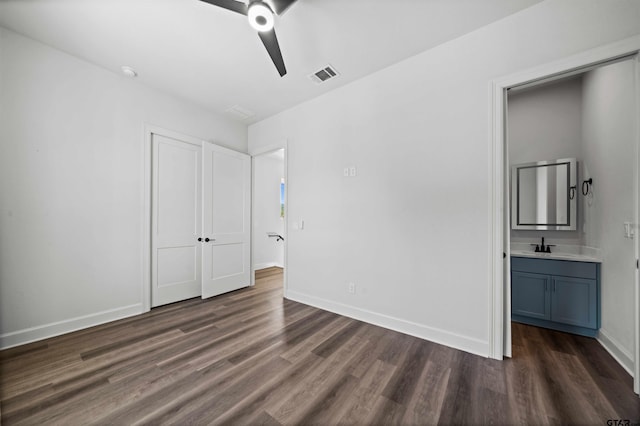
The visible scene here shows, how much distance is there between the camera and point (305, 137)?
343 cm

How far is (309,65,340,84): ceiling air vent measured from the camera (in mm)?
2717

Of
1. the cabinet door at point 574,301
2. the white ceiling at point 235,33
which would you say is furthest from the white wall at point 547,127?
the white ceiling at point 235,33

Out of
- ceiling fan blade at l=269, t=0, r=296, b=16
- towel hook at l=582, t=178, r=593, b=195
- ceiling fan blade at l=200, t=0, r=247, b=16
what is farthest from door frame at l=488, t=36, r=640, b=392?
ceiling fan blade at l=200, t=0, r=247, b=16

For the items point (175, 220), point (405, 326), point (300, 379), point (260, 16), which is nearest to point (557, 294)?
point (405, 326)

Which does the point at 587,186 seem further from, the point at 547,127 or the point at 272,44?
the point at 272,44

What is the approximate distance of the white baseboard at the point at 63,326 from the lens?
7.19 ft

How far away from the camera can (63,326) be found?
2453 millimetres

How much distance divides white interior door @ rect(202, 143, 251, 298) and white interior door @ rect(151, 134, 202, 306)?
0.61ft

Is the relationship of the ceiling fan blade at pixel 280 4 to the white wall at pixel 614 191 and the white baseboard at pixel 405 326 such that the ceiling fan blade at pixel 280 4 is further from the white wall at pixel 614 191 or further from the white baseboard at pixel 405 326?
the white baseboard at pixel 405 326

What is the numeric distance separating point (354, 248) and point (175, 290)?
264cm

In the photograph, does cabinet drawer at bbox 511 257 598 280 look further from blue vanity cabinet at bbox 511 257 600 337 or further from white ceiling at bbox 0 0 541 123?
white ceiling at bbox 0 0 541 123

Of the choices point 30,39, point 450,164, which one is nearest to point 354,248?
point 450,164

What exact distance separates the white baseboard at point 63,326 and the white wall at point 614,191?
16.1 feet

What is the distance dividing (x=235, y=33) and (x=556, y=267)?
4.04 meters
